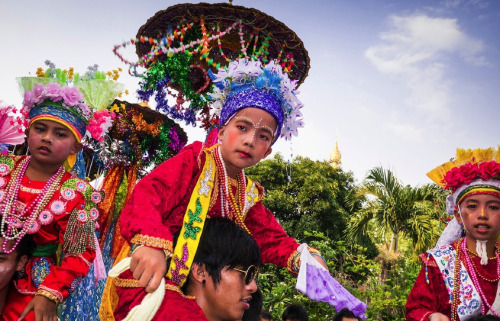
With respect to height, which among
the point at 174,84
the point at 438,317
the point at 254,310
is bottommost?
the point at 254,310

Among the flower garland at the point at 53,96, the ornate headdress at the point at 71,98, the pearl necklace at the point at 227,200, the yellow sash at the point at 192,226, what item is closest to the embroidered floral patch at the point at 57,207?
the ornate headdress at the point at 71,98

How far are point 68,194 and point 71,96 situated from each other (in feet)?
2.49

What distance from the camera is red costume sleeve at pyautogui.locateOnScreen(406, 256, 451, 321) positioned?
127 inches

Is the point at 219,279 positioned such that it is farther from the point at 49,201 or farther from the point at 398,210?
the point at 398,210

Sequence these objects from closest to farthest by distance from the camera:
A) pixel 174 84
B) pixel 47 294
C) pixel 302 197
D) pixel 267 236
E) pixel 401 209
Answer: pixel 47 294 < pixel 267 236 < pixel 174 84 < pixel 401 209 < pixel 302 197

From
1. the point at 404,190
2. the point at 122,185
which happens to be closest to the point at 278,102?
the point at 122,185

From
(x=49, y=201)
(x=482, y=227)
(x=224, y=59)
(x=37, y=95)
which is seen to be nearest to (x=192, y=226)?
(x=49, y=201)

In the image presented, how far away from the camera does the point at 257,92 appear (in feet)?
8.98

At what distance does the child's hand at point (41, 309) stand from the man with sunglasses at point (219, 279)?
20.5 inches

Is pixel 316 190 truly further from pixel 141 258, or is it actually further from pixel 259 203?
pixel 141 258

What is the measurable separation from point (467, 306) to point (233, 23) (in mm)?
2886

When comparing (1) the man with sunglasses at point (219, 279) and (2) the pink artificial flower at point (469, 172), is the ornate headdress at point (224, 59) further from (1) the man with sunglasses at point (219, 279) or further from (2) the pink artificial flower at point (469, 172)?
(2) the pink artificial flower at point (469, 172)

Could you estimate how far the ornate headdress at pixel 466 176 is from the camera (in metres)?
3.32

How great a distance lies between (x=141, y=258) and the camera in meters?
1.78
